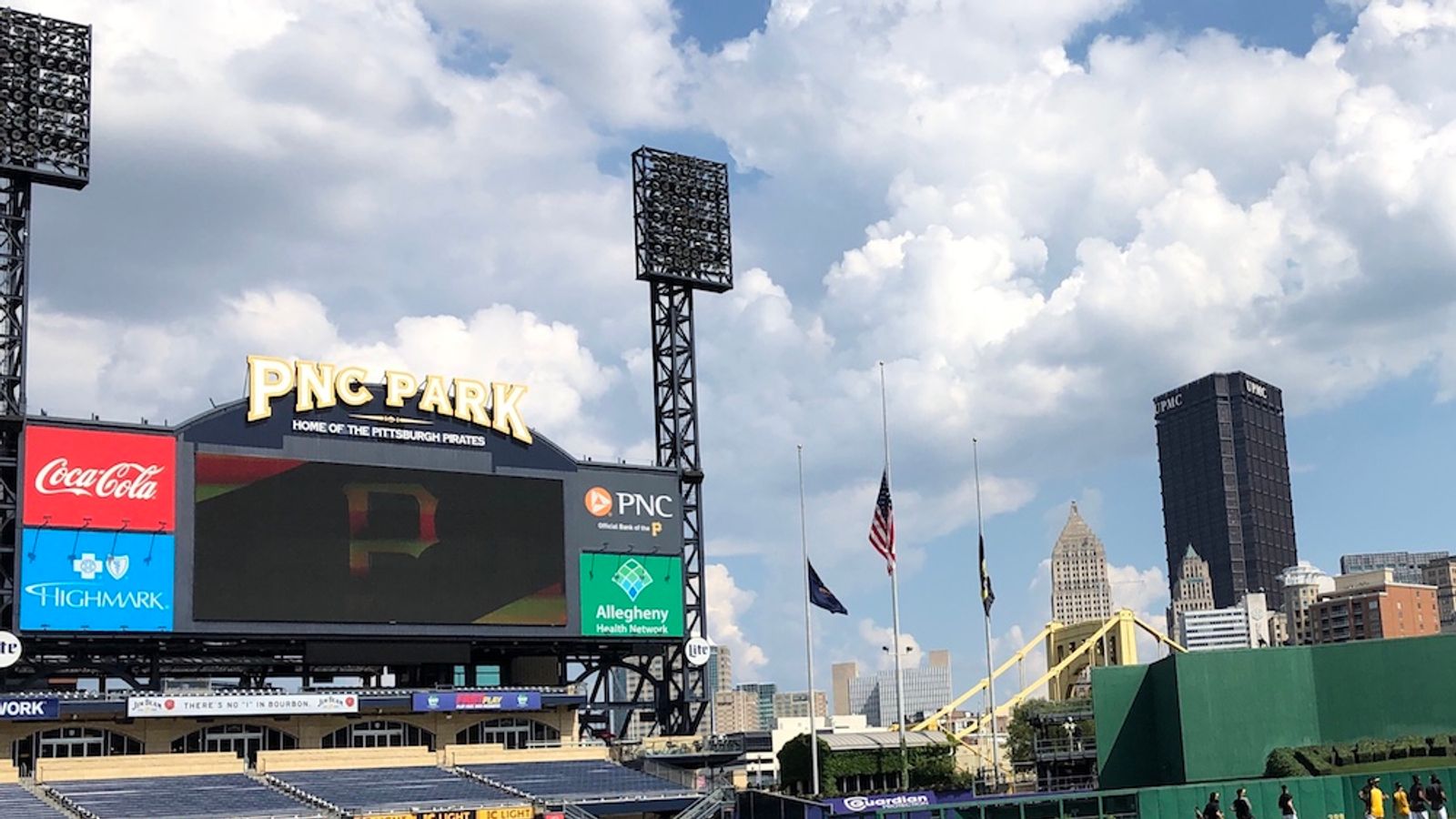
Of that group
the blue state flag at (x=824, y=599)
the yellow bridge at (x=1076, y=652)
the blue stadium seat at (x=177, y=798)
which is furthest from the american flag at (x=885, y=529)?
the yellow bridge at (x=1076, y=652)

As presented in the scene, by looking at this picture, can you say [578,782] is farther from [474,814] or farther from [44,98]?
[44,98]

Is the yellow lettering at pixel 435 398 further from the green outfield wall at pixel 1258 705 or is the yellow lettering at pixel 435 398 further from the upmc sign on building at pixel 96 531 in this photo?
the green outfield wall at pixel 1258 705

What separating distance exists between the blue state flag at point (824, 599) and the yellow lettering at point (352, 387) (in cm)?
1941

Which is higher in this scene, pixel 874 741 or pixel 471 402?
pixel 471 402

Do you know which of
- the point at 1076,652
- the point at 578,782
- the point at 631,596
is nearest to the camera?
the point at 578,782

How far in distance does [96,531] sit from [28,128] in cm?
1596

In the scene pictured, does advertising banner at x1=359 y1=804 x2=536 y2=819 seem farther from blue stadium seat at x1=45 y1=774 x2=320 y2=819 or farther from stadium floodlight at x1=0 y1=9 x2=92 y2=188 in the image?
A: stadium floodlight at x1=0 y1=9 x2=92 y2=188

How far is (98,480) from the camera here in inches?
2365

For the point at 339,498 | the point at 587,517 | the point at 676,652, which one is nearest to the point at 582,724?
the point at 676,652

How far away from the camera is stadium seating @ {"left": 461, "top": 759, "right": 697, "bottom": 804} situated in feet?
211

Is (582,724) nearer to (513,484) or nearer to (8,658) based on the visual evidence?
(513,484)

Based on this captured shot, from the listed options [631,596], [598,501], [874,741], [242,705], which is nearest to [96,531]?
[242,705]

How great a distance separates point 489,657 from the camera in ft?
241

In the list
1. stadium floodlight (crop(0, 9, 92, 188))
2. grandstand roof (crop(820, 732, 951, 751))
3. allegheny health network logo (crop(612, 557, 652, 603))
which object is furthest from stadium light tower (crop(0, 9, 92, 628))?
grandstand roof (crop(820, 732, 951, 751))
